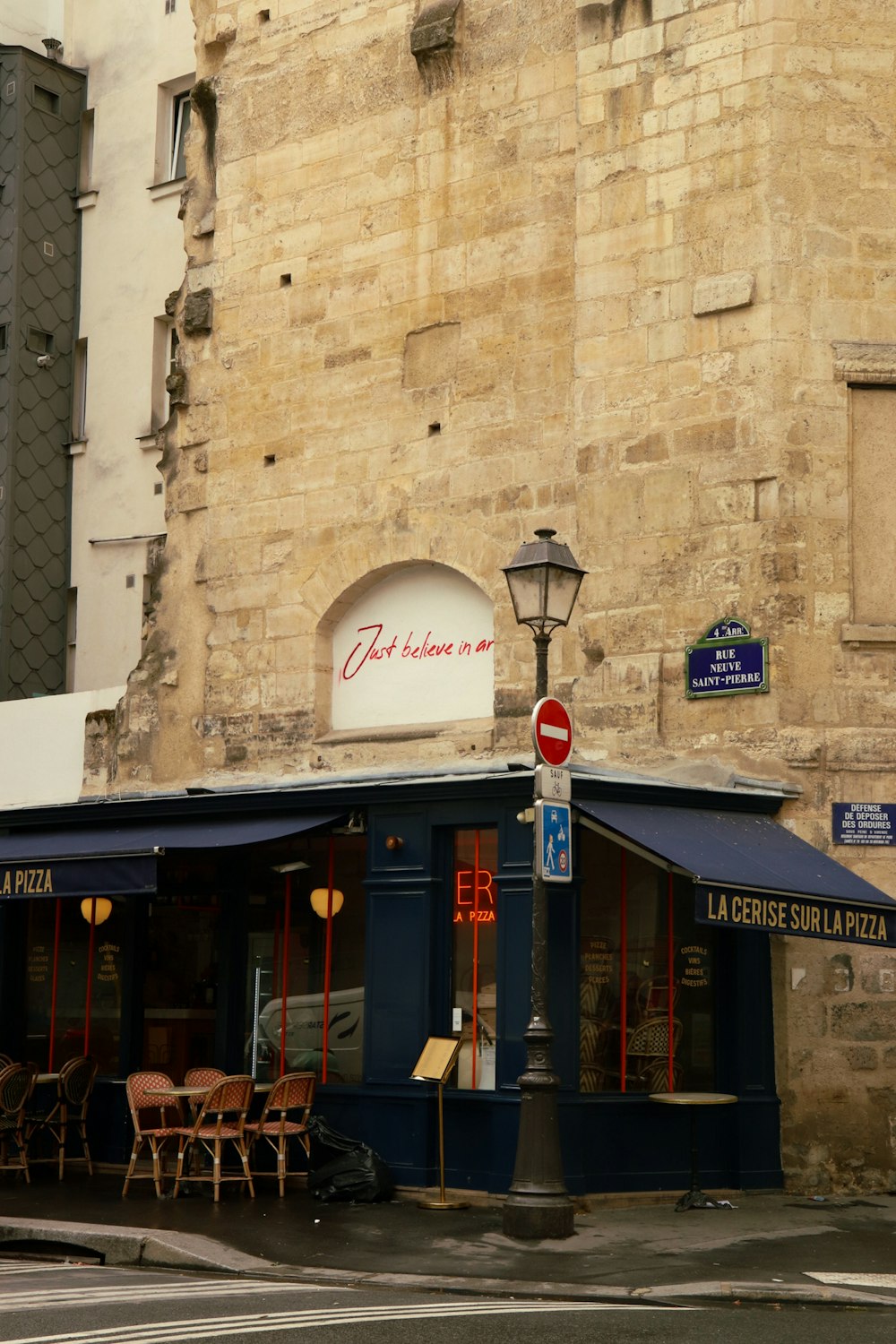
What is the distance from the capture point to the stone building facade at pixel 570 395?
1418 cm

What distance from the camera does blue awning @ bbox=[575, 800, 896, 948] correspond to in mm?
12375

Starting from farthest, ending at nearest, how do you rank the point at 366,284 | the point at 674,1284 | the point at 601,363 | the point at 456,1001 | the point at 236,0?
the point at 236,0 → the point at 366,284 → the point at 601,363 → the point at 456,1001 → the point at 674,1284

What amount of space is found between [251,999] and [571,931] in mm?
3623

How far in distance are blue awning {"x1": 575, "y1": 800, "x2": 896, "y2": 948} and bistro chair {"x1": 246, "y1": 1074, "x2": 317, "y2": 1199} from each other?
3172 mm

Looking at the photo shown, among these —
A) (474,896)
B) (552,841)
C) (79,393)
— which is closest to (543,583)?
(552,841)

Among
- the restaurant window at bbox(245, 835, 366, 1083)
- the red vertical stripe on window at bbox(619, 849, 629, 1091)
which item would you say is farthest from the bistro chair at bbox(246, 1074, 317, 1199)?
the red vertical stripe on window at bbox(619, 849, 629, 1091)

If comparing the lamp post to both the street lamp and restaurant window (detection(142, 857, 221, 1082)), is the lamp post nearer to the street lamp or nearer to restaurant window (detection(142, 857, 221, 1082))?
the street lamp

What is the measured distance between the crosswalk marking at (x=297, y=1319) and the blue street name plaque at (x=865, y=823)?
5.45 m

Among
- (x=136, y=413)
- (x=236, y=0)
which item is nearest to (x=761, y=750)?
(x=236, y=0)

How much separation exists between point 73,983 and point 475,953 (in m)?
4.73

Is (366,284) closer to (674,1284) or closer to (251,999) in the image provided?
(251,999)

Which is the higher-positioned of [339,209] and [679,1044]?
[339,209]

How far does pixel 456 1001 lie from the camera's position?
13883 mm

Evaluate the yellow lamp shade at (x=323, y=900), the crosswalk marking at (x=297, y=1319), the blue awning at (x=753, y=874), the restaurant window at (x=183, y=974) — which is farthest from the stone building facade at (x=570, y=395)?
the crosswalk marking at (x=297, y=1319)
